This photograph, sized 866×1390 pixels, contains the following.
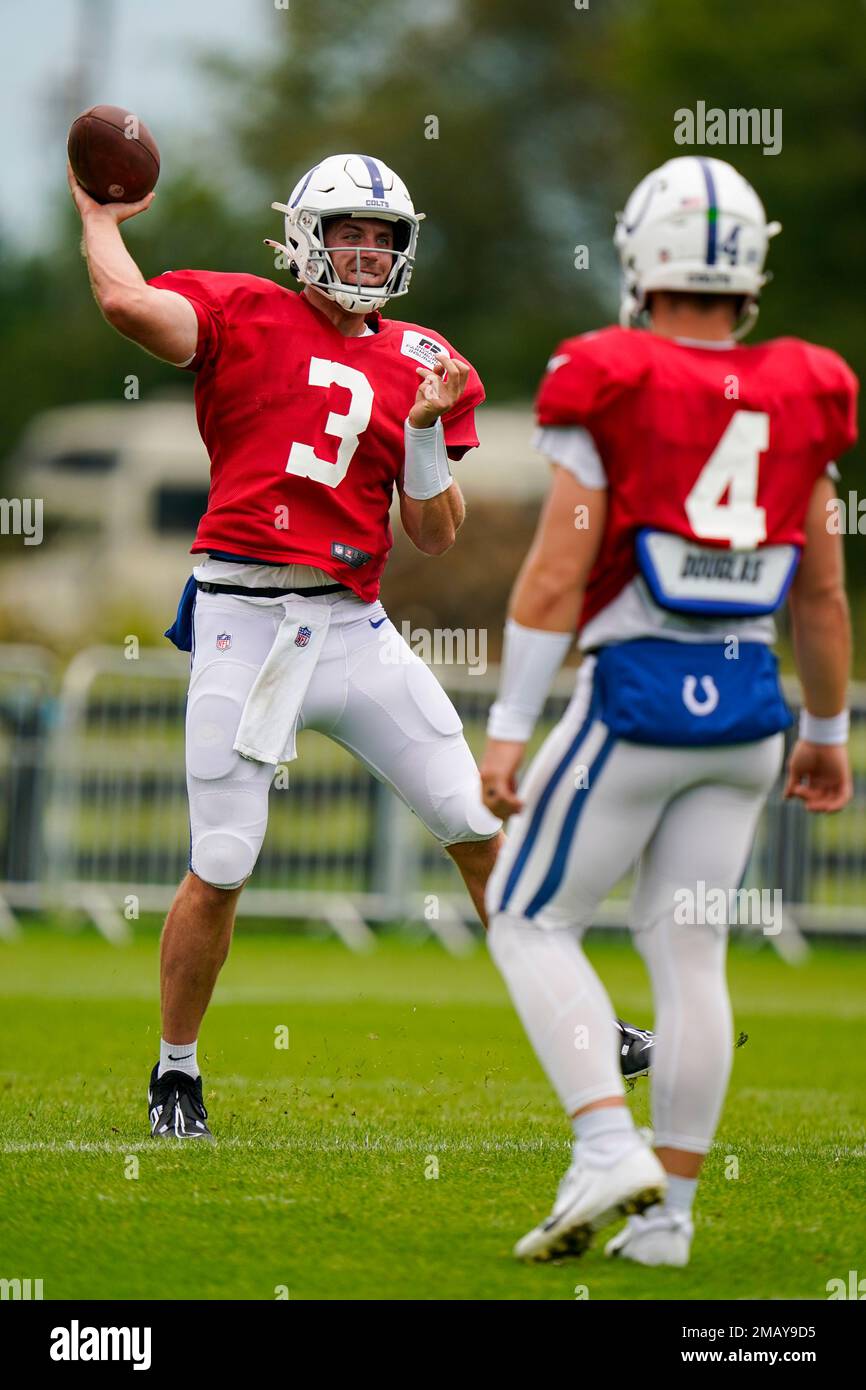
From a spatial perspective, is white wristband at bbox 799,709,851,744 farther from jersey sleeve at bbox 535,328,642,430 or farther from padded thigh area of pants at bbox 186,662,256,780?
padded thigh area of pants at bbox 186,662,256,780

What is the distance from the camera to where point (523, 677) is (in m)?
4.15

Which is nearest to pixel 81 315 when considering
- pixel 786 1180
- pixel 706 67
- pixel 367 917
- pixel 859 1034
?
pixel 706 67

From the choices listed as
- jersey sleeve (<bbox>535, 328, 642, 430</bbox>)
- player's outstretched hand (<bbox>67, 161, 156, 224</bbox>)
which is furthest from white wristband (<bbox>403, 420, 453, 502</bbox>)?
jersey sleeve (<bbox>535, 328, 642, 430</bbox>)

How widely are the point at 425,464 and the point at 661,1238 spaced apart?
2163mm

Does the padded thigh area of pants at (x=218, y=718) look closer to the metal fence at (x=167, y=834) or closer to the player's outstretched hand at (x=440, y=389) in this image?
the player's outstretched hand at (x=440, y=389)

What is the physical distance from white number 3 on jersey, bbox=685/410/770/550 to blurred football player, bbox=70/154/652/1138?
4.60ft

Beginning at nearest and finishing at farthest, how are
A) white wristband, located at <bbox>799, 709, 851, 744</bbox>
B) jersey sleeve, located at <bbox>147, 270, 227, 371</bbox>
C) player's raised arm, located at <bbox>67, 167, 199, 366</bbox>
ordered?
white wristband, located at <bbox>799, 709, 851, 744</bbox> → player's raised arm, located at <bbox>67, 167, 199, 366</bbox> → jersey sleeve, located at <bbox>147, 270, 227, 371</bbox>

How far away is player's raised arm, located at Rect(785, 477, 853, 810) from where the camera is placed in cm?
429

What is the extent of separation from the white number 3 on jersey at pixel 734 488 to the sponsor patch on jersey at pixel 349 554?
5.51 feet

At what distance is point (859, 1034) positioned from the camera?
29.8 ft

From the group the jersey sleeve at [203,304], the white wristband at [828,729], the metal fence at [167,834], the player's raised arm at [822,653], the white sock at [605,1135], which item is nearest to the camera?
the white sock at [605,1135]

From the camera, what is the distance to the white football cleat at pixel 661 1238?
4250 mm

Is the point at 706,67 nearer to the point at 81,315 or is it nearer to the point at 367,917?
the point at 81,315

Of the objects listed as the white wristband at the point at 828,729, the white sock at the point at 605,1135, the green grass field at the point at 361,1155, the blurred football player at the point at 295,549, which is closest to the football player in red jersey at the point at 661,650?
the white sock at the point at 605,1135
